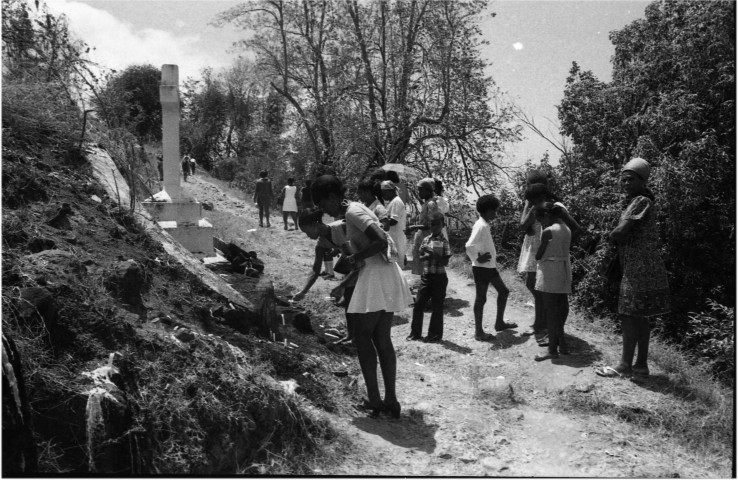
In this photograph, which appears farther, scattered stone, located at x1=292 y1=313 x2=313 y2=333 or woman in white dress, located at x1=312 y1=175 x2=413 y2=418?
scattered stone, located at x1=292 y1=313 x2=313 y2=333

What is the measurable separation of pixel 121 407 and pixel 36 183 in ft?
8.77

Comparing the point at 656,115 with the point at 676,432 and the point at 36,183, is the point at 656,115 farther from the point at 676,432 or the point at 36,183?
the point at 36,183

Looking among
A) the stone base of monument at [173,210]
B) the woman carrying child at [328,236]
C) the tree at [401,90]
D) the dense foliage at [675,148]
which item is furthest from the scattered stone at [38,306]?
the tree at [401,90]

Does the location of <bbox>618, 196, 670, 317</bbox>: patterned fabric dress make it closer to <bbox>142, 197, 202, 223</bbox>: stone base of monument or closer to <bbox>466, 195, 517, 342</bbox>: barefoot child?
<bbox>466, 195, 517, 342</bbox>: barefoot child

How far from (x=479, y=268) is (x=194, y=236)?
15.3 feet

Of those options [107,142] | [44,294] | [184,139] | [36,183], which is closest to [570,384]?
[44,294]

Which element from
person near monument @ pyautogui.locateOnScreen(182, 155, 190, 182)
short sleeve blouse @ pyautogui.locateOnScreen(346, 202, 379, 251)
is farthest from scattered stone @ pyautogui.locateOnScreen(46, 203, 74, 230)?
person near monument @ pyautogui.locateOnScreen(182, 155, 190, 182)

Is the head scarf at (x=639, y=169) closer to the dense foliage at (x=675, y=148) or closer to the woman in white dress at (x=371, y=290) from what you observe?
the woman in white dress at (x=371, y=290)

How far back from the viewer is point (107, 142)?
6301 mm

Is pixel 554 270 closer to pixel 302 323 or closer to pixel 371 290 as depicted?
pixel 371 290

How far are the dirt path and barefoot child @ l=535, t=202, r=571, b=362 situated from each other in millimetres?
249

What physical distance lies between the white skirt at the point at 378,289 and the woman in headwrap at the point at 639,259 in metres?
1.79

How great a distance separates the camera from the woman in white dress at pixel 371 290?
3.89 meters

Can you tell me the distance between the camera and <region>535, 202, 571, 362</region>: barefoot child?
5.04 meters
